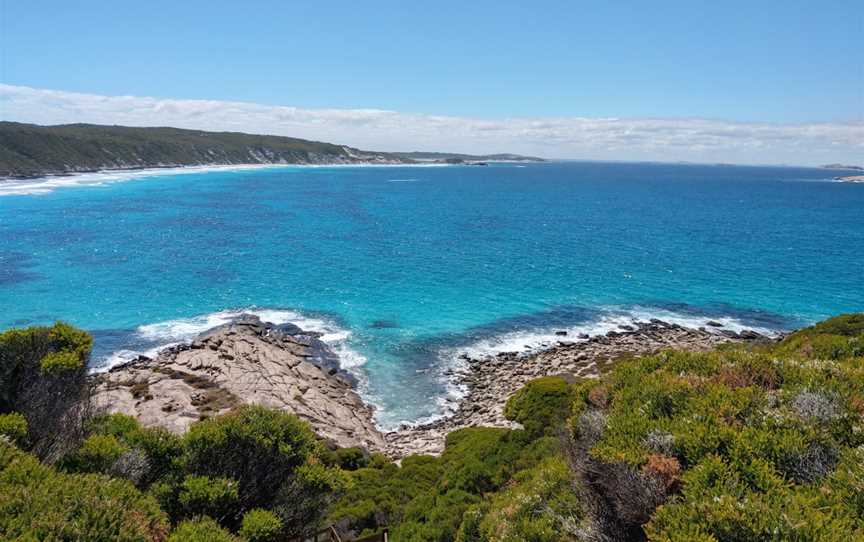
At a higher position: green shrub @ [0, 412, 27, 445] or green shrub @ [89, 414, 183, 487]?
green shrub @ [0, 412, 27, 445]

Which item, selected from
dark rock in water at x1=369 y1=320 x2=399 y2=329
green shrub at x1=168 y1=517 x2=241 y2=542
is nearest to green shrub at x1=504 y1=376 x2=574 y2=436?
green shrub at x1=168 y1=517 x2=241 y2=542

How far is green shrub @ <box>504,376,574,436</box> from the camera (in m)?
19.8

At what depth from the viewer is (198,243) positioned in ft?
224

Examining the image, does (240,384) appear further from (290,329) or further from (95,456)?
(95,456)

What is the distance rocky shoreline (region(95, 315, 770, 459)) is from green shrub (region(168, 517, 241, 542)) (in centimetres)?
1417

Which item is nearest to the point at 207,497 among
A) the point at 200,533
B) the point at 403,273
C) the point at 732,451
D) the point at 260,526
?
the point at 260,526

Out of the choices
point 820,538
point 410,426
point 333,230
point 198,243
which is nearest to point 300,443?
point 820,538

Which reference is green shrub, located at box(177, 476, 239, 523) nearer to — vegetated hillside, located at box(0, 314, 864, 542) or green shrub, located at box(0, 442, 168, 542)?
vegetated hillside, located at box(0, 314, 864, 542)

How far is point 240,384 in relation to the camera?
96.0ft

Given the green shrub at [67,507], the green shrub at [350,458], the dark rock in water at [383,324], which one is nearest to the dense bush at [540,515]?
the green shrub at [67,507]

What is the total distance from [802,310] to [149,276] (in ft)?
215

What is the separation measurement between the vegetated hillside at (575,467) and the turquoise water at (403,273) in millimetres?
17966

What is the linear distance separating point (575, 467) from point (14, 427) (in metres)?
11.5

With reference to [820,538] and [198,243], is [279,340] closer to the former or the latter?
[820,538]
